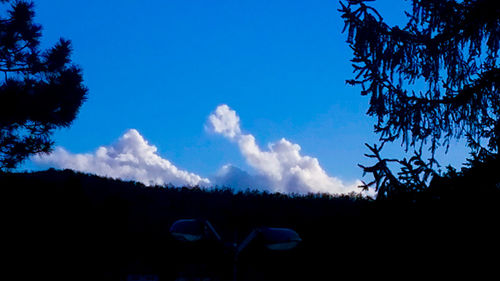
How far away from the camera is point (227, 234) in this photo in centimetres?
1213

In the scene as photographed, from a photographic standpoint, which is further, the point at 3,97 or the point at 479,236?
the point at 3,97

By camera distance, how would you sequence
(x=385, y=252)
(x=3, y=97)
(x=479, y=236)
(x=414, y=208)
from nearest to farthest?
(x=479, y=236), (x=414, y=208), (x=385, y=252), (x=3, y=97)

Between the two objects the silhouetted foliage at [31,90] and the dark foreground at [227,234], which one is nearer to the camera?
the dark foreground at [227,234]

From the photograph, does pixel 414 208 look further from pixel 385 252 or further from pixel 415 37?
pixel 415 37

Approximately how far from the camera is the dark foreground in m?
5.26

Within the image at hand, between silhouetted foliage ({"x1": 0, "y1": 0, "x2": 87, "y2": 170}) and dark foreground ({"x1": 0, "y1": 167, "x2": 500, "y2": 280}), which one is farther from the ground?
silhouetted foliage ({"x1": 0, "y1": 0, "x2": 87, "y2": 170})

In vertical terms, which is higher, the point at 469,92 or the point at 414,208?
the point at 469,92

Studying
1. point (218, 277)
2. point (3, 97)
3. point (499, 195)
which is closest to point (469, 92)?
point (499, 195)

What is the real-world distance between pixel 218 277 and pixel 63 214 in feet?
14.4

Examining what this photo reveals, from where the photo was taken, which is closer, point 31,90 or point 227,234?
point 227,234

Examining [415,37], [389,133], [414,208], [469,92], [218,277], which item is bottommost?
[218,277]

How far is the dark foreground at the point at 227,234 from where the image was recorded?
5.26 meters

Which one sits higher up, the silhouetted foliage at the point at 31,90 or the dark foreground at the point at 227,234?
the silhouetted foliage at the point at 31,90

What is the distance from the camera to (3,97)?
2056 centimetres
